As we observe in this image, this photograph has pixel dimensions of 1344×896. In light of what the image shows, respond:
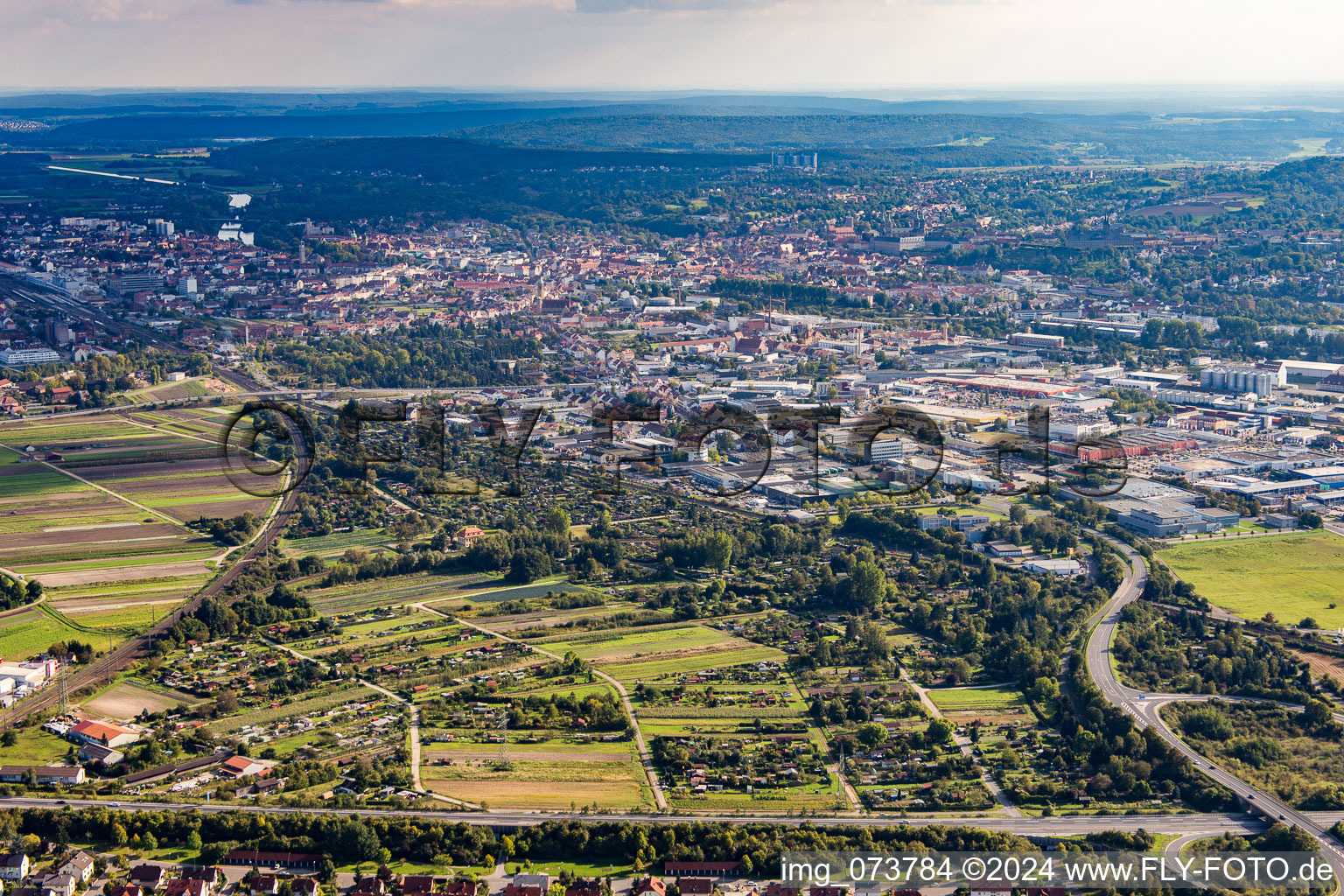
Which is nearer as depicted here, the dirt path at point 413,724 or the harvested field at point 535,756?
the dirt path at point 413,724

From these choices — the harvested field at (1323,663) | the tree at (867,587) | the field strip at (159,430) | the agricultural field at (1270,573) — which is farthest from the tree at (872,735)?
the field strip at (159,430)

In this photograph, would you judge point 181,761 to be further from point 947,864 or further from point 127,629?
point 947,864

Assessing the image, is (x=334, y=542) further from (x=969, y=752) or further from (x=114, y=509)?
(x=969, y=752)

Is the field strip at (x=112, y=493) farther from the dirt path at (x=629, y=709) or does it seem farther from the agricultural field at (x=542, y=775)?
the agricultural field at (x=542, y=775)

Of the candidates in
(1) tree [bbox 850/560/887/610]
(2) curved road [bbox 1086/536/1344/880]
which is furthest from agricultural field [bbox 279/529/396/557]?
(2) curved road [bbox 1086/536/1344/880]

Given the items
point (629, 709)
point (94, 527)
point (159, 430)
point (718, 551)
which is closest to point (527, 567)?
point (718, 551)

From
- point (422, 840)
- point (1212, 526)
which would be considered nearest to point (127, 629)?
point (422, 840)

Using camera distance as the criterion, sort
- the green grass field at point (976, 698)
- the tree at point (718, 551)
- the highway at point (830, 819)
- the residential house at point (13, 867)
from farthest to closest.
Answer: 1. the tree at point (718, 551)
2. the green grass field at point (976, 698)
3. the highway at point (830, 819)
4. the residential house at point (13, 867)

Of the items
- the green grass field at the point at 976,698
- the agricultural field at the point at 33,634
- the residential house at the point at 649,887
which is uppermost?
the residential house at the point at 649,887
